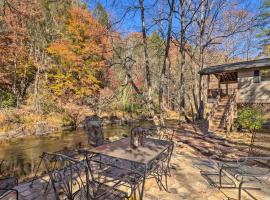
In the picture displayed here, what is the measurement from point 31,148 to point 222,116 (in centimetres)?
910

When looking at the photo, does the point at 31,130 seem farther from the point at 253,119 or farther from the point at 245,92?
the point at 245,92

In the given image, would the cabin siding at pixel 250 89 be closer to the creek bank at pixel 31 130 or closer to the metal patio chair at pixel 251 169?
the metal patio chair at pixel 251 169

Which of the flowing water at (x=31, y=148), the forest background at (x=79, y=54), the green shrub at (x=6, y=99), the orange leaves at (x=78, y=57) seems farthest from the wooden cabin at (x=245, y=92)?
the green shrub at (x=6, y=99)

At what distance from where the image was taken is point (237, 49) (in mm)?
18000

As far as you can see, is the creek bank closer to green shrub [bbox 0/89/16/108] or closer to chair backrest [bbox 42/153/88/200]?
green shrub [bbox 0/89/16/108]

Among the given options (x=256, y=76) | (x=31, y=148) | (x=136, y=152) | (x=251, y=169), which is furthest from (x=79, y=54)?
(x=251, y=169)

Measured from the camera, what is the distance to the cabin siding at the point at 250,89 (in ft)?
33.3

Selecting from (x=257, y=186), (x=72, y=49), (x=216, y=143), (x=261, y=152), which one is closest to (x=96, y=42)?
(x=72, y=49)

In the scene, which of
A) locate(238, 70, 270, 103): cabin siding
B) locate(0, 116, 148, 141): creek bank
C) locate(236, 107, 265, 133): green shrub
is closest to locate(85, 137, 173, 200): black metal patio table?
locate(236, 107, 265, 133): green shrub

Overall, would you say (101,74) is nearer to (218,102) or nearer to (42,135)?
(42,135)

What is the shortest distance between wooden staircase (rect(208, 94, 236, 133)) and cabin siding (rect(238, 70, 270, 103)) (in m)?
1.23

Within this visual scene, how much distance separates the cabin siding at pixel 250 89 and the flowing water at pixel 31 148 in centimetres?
801

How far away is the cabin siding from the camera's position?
10148 mm

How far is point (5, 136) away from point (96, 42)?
9612mm
